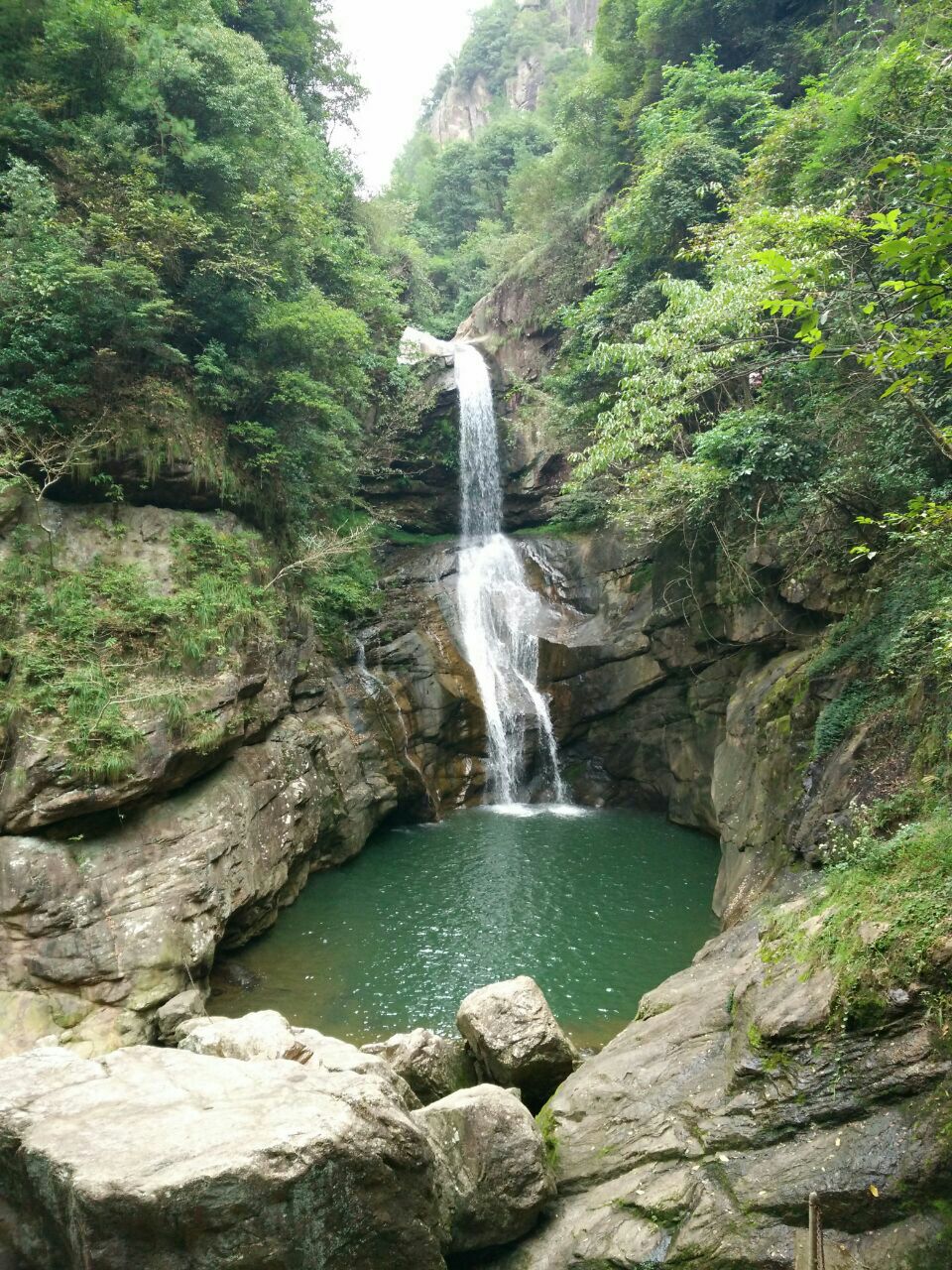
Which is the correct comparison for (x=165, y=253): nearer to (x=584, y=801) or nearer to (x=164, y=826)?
(x=164, y=826)

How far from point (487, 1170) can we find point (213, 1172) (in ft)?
7.20

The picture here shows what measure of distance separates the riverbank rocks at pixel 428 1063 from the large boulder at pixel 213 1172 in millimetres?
2053

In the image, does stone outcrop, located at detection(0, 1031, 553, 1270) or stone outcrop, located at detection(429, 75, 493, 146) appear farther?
stone outcrop, located at detection(429, 75, 493, 146)

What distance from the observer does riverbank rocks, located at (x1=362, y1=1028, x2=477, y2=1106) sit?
6.12 meters

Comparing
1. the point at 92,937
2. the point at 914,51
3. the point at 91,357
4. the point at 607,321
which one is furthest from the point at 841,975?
the point at 607,321

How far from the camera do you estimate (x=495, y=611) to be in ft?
62.6

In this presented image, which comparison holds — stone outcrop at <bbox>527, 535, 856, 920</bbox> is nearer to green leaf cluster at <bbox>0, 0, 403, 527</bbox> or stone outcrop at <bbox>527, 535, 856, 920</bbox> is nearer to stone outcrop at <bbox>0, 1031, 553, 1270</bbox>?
stone outcrop at <bbox>0, 1031, 553, 1270</bbox>

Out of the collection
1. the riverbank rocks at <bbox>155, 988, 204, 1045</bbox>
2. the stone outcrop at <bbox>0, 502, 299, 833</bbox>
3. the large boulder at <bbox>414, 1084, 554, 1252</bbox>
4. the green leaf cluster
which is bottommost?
the riverbank rocks at <bbox>155, 988, 204, 1045</bbox>

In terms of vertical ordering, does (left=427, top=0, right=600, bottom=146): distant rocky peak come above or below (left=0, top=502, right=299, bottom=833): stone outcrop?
above

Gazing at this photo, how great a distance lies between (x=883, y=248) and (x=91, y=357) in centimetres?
1155

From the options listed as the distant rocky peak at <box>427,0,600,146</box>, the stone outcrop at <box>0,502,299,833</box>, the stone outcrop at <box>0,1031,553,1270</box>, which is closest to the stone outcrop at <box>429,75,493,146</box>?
the distant rocky peak at <box>427,0,600,146</box>

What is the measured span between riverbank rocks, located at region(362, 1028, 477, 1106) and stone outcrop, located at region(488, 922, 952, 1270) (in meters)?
1.12

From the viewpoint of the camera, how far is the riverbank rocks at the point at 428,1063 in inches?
241

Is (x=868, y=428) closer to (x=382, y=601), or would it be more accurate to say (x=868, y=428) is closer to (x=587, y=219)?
(x=382, y=601)
